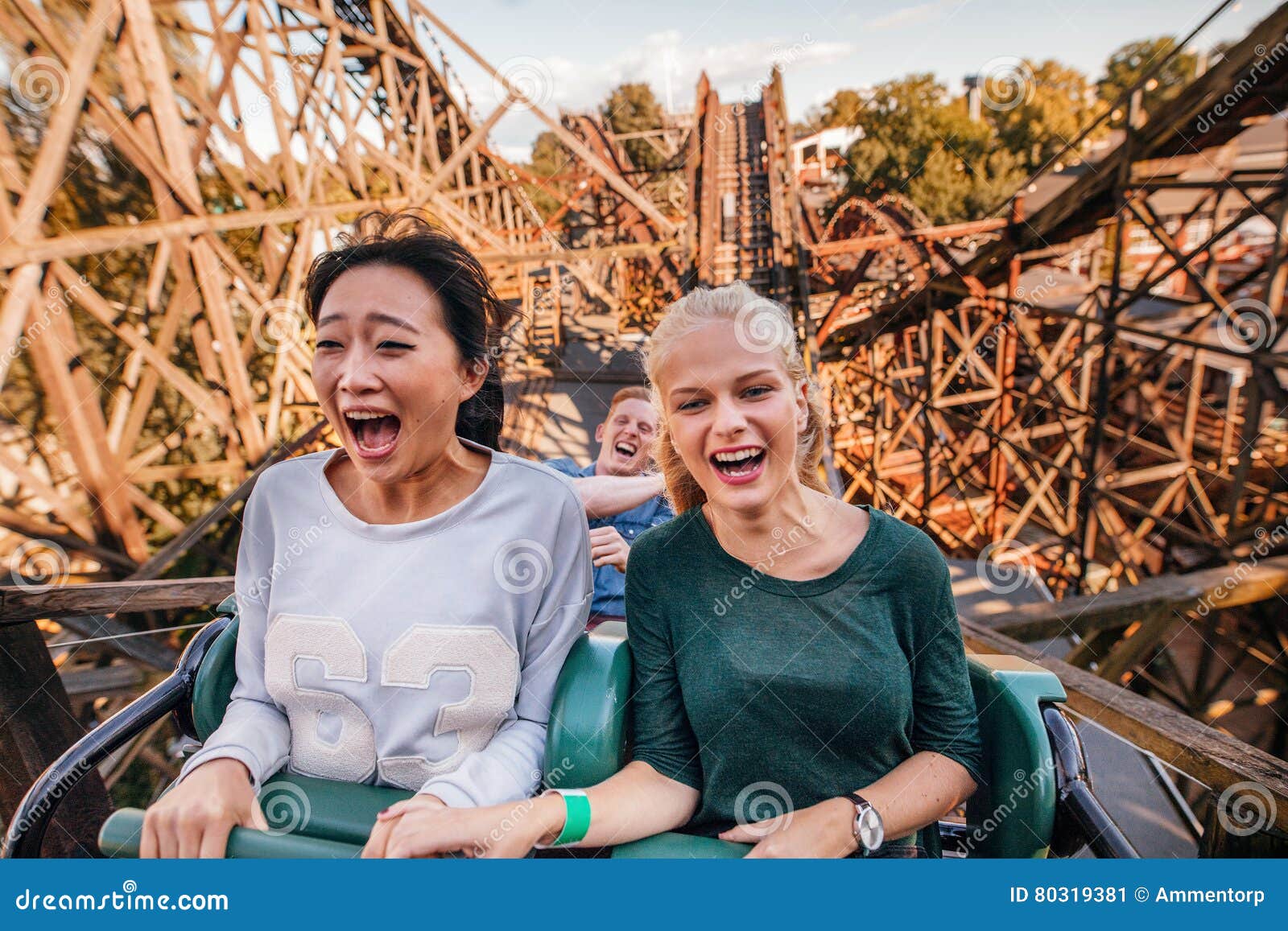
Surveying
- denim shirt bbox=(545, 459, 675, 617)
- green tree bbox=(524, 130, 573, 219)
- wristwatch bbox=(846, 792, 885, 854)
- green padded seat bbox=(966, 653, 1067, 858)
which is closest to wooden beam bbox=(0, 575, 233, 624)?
denim shirt bbox=(545, 459, 675, 617)

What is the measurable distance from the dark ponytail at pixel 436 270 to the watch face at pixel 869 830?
45.5 inches

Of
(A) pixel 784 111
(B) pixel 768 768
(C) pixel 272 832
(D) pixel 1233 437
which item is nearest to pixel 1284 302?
(D) pixel 1233 437

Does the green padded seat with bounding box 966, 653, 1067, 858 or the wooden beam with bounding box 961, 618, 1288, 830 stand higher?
the green padded seat with bounding box 966, 653, 1067, 858

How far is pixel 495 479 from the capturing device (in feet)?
4.69

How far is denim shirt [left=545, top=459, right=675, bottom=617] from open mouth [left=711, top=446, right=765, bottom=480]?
0.69m

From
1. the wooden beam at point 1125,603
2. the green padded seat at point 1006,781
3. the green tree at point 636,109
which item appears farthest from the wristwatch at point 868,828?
the green tree at point 636,109

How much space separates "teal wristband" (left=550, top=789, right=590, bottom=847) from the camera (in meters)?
1.22

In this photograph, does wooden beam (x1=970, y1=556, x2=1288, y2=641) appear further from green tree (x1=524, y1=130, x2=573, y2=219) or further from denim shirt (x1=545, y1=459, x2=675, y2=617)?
green tree (x1=524, y1=130, x2=573, y2=219)

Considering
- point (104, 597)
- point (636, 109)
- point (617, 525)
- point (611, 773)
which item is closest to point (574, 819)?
point (611, 773)

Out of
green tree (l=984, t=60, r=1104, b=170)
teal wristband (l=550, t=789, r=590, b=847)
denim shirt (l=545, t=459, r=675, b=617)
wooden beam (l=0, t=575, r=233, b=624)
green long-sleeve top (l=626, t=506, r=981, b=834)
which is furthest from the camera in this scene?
green tree (l=984, t=60, r=1104, b=170)

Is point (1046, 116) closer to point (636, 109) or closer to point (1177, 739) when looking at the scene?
point (636, 109)

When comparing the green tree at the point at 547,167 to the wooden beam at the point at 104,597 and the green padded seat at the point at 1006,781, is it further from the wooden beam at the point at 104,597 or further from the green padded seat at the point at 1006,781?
the green padded seat at the point at 1006,781

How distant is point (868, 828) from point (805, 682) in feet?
0.90

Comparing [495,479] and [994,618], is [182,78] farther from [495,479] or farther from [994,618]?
Answer: [994,618]
